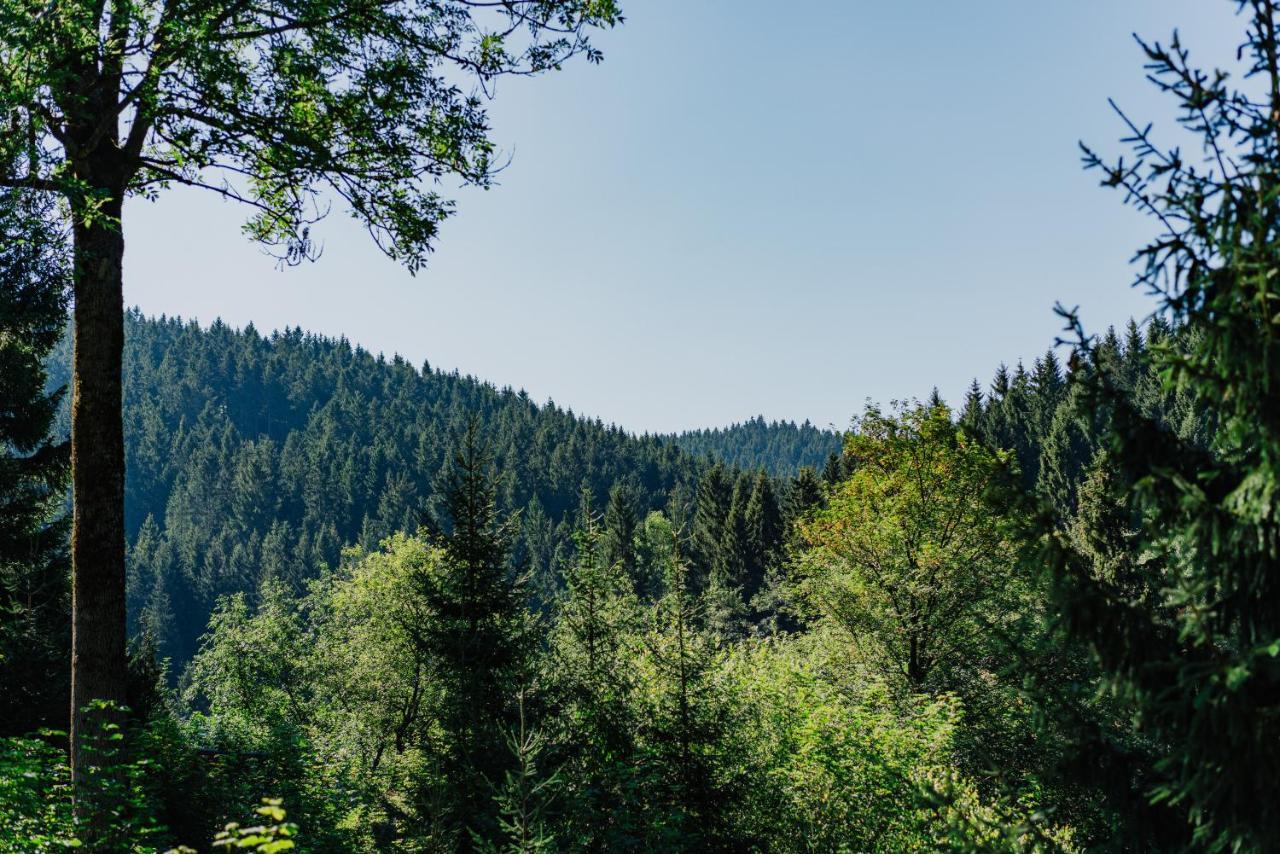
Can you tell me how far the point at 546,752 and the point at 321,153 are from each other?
299 inches

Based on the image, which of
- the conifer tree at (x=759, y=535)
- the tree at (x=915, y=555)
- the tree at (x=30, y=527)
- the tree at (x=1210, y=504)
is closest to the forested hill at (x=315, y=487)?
the conifer tree at (x=759, y=535)

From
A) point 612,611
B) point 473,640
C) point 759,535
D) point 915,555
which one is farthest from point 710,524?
point 473,640

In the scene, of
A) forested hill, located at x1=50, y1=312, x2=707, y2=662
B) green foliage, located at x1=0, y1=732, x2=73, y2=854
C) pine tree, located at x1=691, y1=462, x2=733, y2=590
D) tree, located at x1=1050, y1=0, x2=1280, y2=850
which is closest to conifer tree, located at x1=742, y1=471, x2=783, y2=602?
pine tree, located at x1=691, y1=462, x2=733, y2=590

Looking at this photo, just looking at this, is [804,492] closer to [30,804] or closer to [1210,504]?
[30,804]

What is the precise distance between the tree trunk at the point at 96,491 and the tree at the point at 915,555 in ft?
56.1

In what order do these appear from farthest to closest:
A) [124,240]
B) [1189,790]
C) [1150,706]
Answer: [124,240] → [1150,706] → [1189,790]

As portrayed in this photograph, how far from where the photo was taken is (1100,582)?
379cm

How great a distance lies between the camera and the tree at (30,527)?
1285cm

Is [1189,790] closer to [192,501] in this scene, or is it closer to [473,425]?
[473,425]

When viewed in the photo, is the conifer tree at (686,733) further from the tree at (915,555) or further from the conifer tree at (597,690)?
the tree at (915,555)

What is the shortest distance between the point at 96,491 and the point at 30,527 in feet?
34.8

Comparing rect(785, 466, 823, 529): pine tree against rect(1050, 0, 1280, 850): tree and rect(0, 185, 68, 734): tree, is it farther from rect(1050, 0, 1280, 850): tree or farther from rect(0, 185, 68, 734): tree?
rect(1050, 0, 1280, 850): tree

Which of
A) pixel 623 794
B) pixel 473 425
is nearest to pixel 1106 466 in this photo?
pixel 623 794

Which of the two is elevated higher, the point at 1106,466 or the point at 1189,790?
the point at 1106,466
